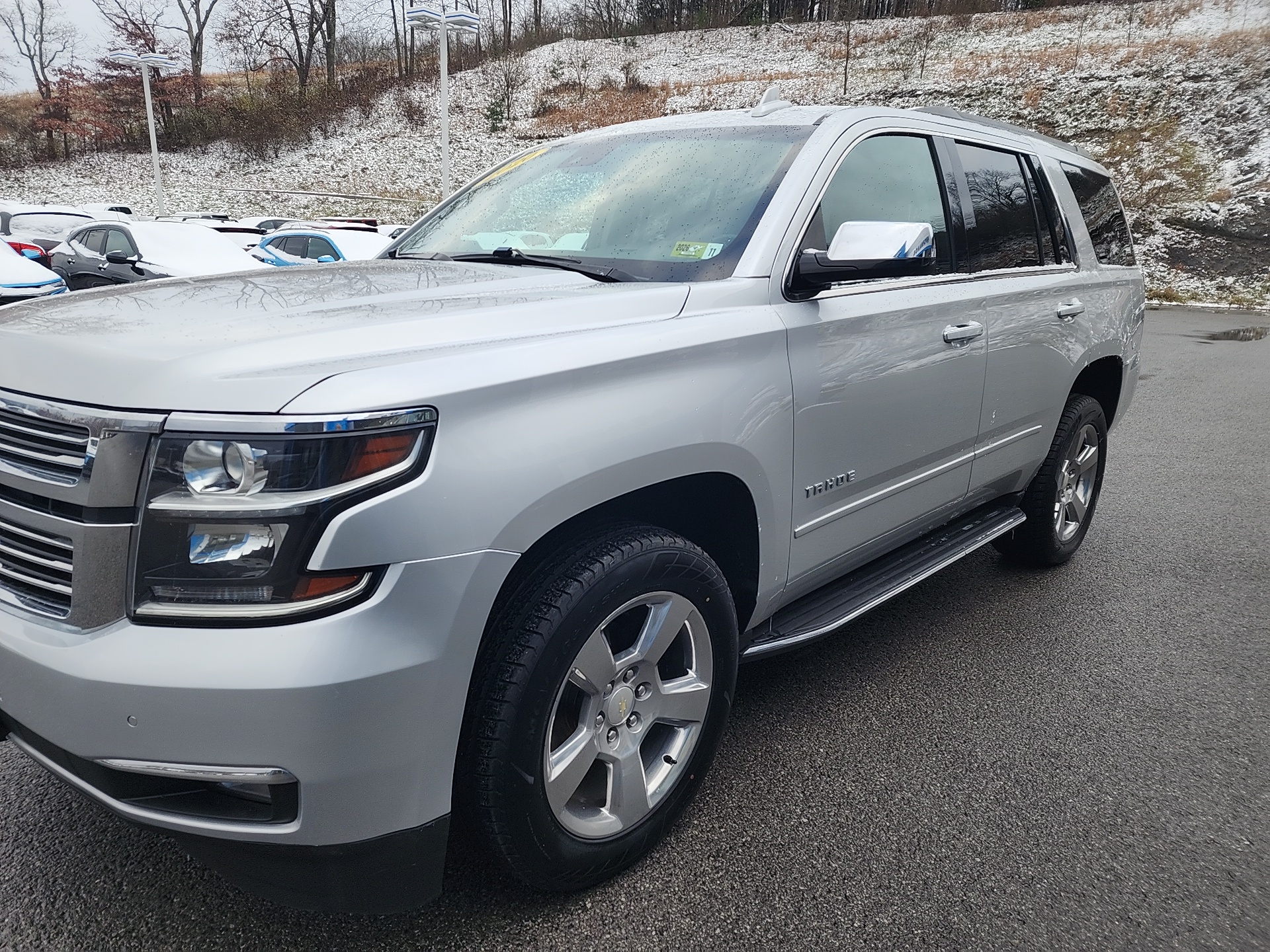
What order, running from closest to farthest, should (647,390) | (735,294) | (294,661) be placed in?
1. (294,661)
2. (647,390)
3. (735,294)

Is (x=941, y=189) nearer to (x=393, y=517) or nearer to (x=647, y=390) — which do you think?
(x=647, y=390)

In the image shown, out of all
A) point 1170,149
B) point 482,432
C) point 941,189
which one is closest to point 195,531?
point 482,432

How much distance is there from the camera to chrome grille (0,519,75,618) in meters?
1.50

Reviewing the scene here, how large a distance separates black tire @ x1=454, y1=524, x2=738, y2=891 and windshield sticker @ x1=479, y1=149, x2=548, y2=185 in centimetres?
199

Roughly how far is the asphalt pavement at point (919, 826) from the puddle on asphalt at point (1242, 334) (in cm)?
1233

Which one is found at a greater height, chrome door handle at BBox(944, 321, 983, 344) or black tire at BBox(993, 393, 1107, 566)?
chrome door handle at BBox(944, 321, 983, 344)

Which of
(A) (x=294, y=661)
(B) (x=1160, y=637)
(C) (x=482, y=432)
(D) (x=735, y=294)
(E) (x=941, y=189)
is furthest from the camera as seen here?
(B) (x=1160, y=637)

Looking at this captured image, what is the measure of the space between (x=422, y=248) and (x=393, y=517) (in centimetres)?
192

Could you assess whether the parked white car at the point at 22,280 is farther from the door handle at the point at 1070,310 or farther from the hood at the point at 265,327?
the door handle at the point at 1070,310

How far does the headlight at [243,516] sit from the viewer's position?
4.66ft

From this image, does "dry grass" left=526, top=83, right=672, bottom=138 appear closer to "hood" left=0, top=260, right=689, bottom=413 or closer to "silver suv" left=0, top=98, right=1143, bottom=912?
"silver suv" left=0, top=98, right=1143, bottom=912

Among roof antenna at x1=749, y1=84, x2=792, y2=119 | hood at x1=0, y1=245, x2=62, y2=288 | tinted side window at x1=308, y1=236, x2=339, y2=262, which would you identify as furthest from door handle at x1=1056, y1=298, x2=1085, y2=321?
tinted side window at x1=308, y1=236, x2=339, y2=262

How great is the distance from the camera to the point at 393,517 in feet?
4.80

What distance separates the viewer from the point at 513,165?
3.40 meters
